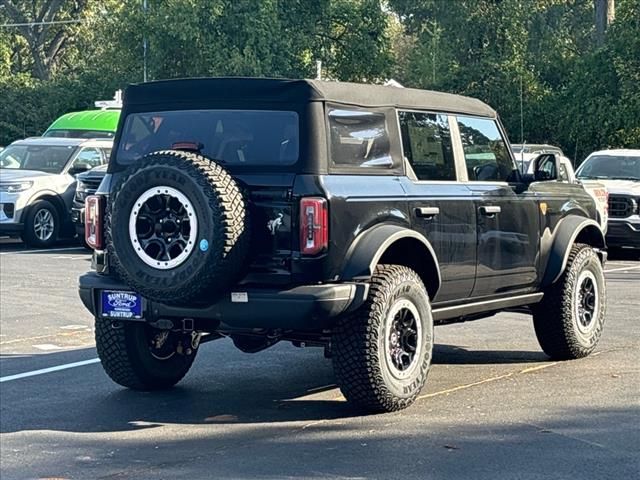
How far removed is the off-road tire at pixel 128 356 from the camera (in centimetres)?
816

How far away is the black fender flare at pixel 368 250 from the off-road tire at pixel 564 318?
2304mm

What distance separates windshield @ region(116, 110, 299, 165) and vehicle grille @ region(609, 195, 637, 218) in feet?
39.9

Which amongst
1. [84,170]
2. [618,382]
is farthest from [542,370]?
[84,170]

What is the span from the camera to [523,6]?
34875 mm

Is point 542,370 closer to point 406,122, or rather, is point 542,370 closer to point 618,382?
point 618,382

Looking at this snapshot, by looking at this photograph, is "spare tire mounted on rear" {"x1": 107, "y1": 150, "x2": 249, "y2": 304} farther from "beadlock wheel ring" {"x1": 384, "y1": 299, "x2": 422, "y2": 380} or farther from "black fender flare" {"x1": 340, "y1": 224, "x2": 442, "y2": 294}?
"beadlock wheel ring" {"x1": 384, "y1": 299, "x2": 422, "y2": 380}

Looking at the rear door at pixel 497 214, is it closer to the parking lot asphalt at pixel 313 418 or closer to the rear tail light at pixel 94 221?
the parking lot asphalt at pixel 313 418

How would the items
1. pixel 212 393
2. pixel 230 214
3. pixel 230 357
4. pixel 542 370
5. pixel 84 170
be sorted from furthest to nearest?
pixel 84 170, pixel 230 357, pixel 542 370, pixel 212 393, pixel 230 214

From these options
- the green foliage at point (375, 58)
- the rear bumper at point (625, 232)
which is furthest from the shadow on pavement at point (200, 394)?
the green foliage at point (375, 58)

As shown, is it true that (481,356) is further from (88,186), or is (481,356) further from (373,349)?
(88,186)

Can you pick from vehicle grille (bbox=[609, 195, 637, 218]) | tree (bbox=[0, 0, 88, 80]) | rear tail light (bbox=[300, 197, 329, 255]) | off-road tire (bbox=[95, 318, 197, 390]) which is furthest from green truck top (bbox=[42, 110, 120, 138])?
tree (bbox=[0, 0, 88, 80])

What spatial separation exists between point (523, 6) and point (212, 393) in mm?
28392

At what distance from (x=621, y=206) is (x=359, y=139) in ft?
39.3

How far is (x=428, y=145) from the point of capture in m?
8.32
